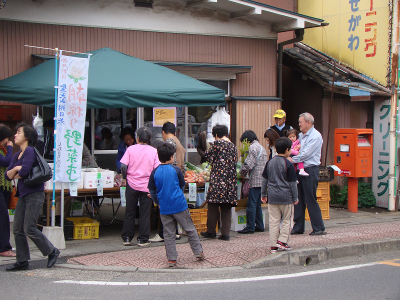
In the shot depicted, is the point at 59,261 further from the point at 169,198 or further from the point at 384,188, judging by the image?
the point at 384,188

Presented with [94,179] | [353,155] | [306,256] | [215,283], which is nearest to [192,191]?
[94,179]

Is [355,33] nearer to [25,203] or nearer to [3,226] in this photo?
[25,203]

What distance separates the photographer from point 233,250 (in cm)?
715

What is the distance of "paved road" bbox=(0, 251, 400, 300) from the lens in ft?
17.4

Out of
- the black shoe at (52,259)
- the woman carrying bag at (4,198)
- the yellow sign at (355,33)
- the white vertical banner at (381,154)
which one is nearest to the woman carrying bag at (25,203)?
the black shoe at (52,259)

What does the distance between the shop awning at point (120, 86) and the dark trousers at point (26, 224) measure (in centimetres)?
206

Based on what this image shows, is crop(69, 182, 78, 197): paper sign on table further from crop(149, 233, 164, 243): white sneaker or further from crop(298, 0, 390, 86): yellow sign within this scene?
crop(298, 0, 390, 86): yellow sign

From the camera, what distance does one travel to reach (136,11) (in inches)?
407

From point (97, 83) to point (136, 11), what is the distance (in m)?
3.11

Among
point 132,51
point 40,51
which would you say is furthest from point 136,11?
point 40,51

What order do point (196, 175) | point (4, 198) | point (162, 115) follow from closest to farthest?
point (4, 198), point (196, 175), point (162, 115)

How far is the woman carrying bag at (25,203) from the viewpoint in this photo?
604cm

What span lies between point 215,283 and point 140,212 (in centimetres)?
216

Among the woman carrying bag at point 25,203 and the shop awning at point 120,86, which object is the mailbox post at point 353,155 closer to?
the shop awning at point 120,86
